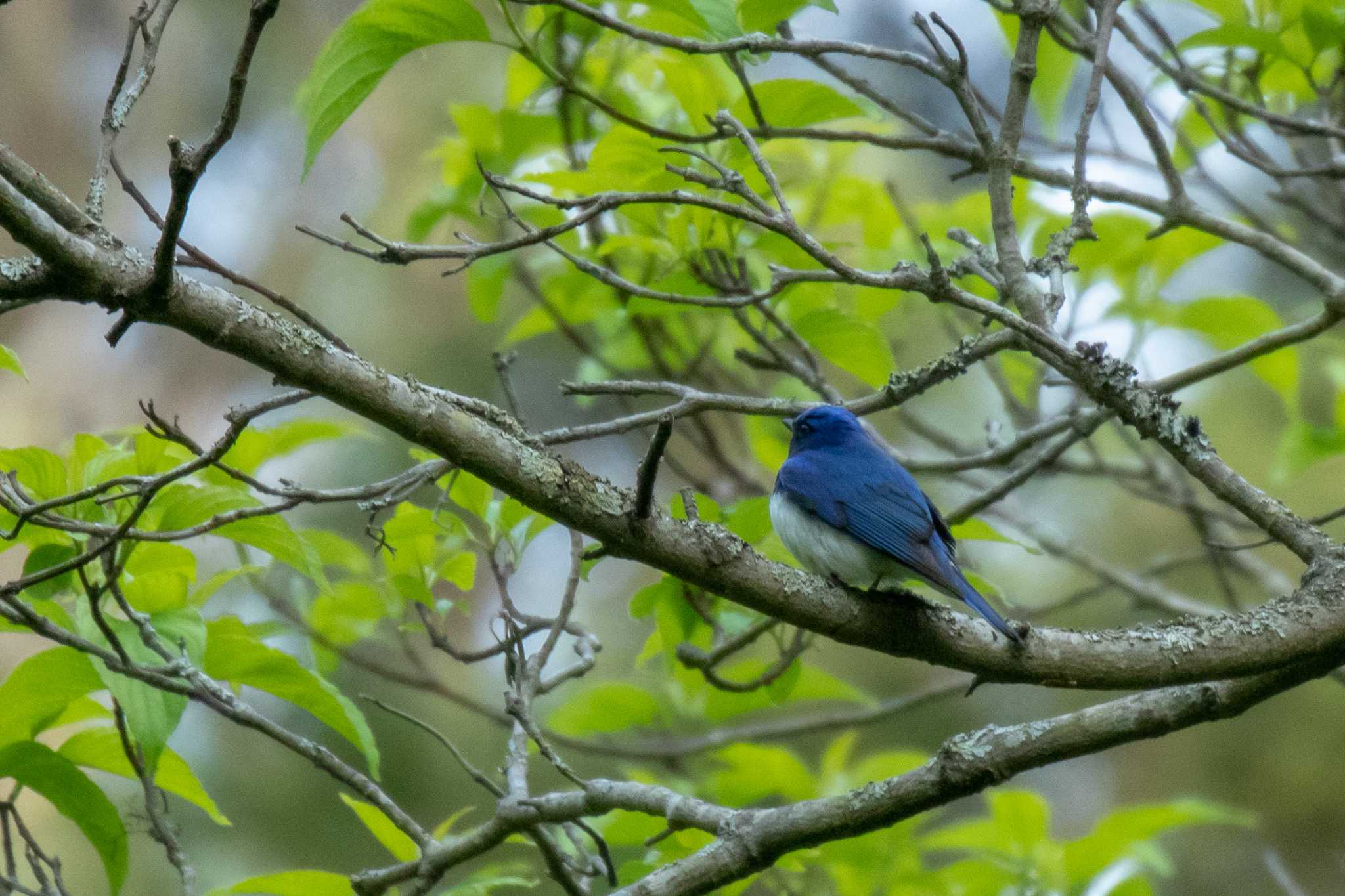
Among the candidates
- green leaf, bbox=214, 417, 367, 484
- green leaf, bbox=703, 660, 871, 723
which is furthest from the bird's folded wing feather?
green leaf, bbox=214, 417, 367, 484

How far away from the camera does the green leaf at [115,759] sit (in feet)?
9.73

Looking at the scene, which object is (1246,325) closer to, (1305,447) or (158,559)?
(1305,447)

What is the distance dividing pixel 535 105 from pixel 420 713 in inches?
→ 204

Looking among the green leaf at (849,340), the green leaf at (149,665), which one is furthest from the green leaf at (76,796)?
the green leaf at (849,340)

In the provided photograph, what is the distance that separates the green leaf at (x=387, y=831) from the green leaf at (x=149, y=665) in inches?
18.2

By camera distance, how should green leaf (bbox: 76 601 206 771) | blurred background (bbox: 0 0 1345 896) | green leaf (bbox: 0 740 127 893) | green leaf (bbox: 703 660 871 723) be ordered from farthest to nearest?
blurred background (bbox: 0 0 1345 896) < green leaf (bbox: 703 660 871 723) < green leaf (bbox: 0 740 127 893) < green leaf (bbox: 76 601 206 771)

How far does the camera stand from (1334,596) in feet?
8.16

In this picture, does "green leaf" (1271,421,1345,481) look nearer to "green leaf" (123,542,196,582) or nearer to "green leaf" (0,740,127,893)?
"green leaf" (123,542,196,582)

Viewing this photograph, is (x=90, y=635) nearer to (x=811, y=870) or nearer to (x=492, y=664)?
(x=811, y=870)

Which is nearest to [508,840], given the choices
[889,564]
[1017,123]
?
[889,564]

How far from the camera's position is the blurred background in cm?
785

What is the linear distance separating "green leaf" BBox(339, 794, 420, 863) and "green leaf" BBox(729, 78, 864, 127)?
6.91 ft

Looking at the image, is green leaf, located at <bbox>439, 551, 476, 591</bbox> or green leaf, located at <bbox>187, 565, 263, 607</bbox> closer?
green leaf, located at <bbox>187, 565, 263, 607</bbox>

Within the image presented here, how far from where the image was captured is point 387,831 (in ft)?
9.48
